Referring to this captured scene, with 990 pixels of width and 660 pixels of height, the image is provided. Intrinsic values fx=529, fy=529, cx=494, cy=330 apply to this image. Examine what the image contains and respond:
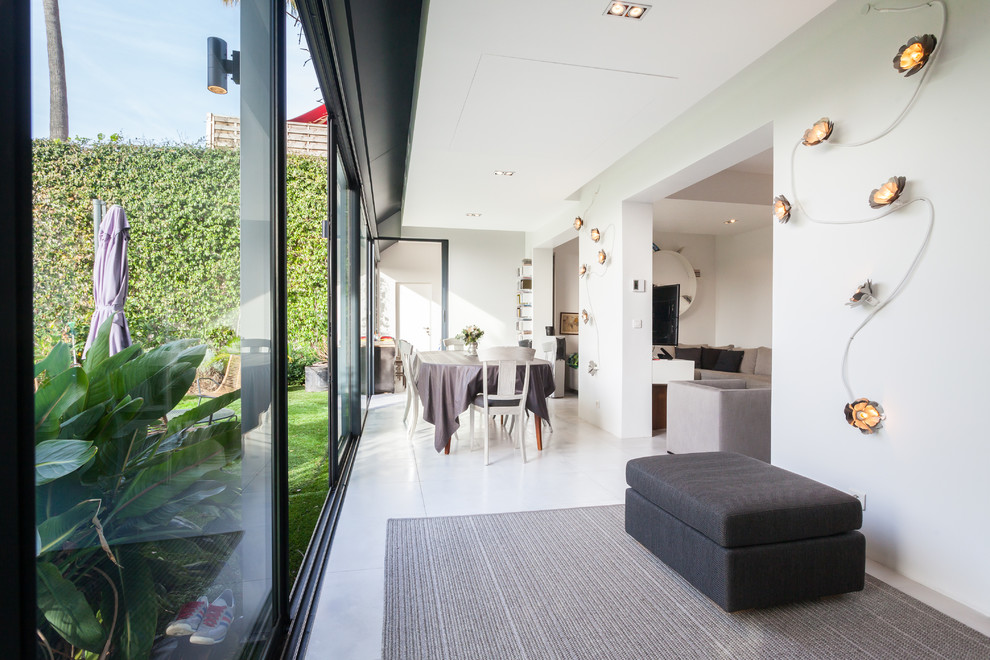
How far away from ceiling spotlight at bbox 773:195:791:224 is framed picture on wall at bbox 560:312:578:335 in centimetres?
642

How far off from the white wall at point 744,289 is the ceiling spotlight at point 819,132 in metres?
4.97

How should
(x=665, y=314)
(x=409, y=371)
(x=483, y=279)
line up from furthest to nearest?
(x=483, y=279), (x=665, y=314), (x=409, y=371)

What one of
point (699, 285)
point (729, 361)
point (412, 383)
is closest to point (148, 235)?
point (412, 383)

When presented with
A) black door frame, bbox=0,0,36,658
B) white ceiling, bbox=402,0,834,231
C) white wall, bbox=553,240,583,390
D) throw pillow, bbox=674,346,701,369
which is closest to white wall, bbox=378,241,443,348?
white wall, bbox=553,240,583,390

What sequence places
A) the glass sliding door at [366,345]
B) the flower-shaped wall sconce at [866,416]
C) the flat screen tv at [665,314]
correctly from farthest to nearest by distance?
the glass sliding door at [366,345], the flat screen tv at [665,314], the flower-shaped wall sconce at [866,416]

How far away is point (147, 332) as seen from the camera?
808 mm

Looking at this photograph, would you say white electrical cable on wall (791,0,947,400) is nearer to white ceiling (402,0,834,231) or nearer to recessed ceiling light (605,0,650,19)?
white ceiling (402,0,834,231)

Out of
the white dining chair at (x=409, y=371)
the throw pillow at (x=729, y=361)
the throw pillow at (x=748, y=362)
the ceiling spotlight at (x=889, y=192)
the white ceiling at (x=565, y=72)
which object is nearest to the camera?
the ceiling spotlight at (x=889, y=192)

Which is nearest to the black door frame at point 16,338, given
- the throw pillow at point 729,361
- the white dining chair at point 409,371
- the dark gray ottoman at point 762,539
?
the dark gray ottoman at point 762,539

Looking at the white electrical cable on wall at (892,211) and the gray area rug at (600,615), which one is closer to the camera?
the gray area rug at (600,615)

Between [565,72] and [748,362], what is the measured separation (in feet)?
17.3

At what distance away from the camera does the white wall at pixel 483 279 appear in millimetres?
9195

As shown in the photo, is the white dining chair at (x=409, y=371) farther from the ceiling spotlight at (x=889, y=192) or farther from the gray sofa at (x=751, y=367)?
the ceiling spotlight at (x=889, y=192)

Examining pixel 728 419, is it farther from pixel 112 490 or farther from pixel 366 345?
pixel 366 345
